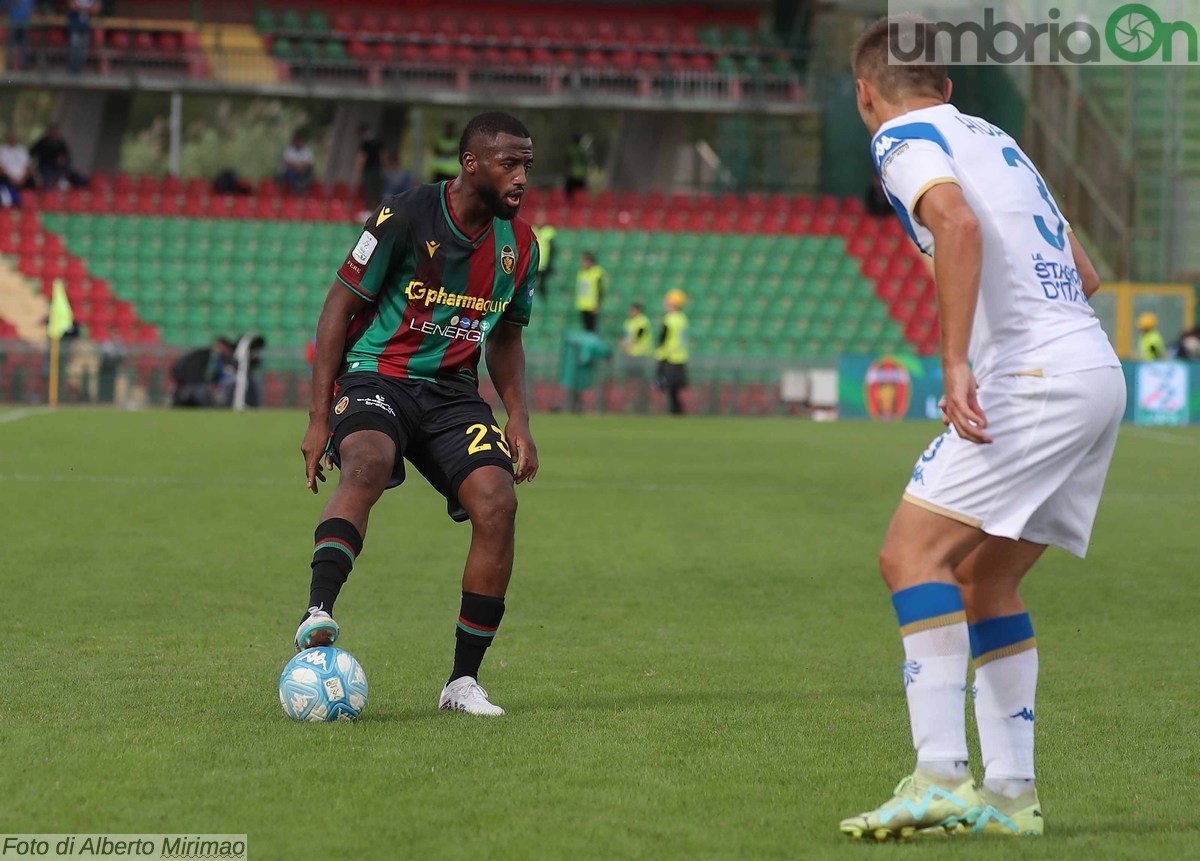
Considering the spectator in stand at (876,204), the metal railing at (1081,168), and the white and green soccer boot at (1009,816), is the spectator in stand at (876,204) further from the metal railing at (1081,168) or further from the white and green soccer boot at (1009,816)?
the white and green soccer boot at (1009,816)

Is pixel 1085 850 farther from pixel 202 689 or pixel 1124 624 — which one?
pixel 1124 624

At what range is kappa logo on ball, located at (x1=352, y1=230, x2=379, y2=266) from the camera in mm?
5605

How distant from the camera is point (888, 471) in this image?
16844 millimetres

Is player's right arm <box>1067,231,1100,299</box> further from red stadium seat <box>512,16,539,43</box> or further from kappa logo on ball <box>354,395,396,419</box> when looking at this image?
red stadium seat <box>512,16,539,43</box>

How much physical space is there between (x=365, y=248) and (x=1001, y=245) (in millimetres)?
2383

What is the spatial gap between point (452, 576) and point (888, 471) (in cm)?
855

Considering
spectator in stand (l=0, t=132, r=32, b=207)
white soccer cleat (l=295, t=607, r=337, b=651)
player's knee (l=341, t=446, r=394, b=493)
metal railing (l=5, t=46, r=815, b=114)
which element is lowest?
white soccer cleat (l=295, t=607, r=337, b=651)

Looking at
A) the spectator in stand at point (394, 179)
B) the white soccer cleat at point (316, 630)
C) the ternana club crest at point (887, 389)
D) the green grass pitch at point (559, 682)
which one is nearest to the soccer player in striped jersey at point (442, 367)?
the white soccer cleat at point (316, 630)

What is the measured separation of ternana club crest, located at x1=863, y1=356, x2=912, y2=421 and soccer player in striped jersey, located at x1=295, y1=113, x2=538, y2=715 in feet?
71.9

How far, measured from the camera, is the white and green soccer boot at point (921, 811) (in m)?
3.86

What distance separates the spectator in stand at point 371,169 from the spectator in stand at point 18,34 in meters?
6.98

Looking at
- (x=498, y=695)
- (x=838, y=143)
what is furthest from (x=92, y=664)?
(x=838, y=143)

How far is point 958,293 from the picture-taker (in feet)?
12.6

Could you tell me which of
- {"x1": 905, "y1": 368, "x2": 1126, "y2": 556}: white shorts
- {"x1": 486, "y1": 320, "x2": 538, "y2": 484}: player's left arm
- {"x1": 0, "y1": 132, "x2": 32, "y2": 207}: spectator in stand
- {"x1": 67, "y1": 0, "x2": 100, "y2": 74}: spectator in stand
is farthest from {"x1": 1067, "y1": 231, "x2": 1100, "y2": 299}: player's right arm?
{"x1": 67, "y1": 0, "x2": 100, "y2": 74}: spectator in stand
